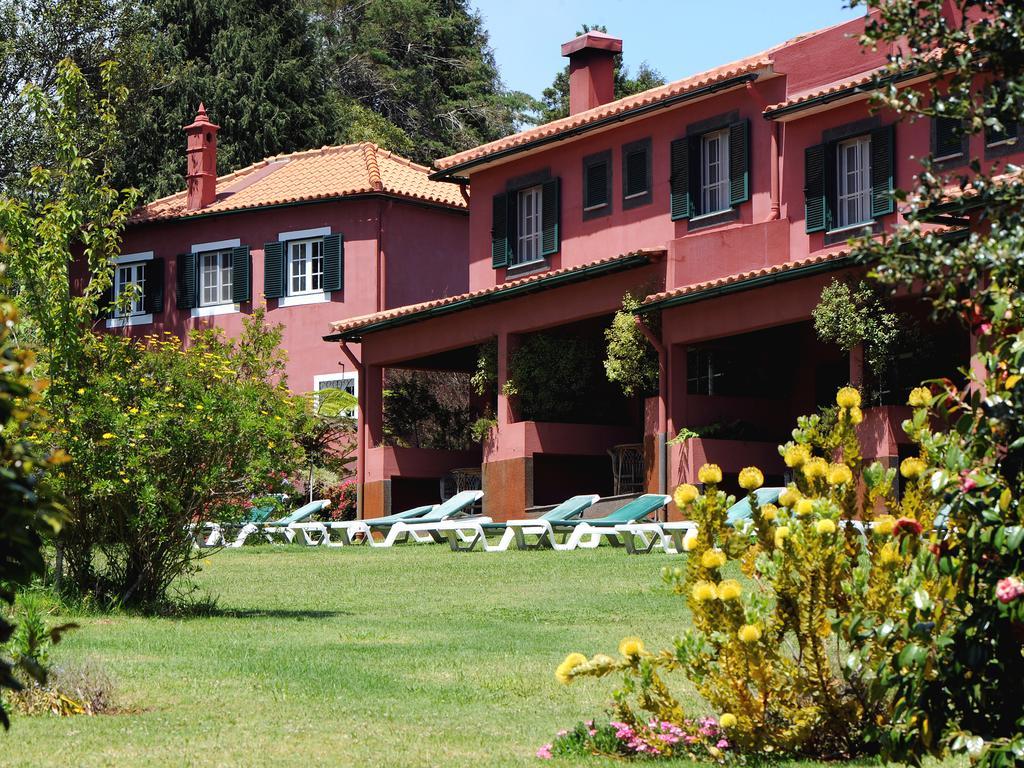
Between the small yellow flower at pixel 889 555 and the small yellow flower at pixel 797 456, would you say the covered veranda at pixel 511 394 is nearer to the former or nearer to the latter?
the small yellow flower at pixel 797 456

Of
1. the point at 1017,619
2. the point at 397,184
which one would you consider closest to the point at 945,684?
the point at 1017,619

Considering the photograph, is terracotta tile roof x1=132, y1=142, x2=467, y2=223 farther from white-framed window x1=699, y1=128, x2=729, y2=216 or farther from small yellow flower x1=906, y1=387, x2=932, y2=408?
small yellow flower x1=906, y1=387, x2=932, y2=408

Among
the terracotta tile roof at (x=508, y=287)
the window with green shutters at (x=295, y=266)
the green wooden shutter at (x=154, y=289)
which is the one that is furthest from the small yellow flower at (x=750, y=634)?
the green wooden shutter at (x=154, y=289)

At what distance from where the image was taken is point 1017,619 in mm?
5434

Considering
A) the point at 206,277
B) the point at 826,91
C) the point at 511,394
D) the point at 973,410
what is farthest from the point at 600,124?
the point at 973,410

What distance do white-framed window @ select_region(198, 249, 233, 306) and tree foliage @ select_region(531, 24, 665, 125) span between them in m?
14.9

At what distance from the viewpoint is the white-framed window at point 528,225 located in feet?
93.9

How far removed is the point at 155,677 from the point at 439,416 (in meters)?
20.5

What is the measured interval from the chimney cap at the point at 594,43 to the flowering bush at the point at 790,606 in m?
22.8

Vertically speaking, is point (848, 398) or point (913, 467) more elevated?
point (848, 398)

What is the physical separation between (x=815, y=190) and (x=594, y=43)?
7.90m

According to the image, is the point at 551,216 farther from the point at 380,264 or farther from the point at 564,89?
the point at 564,89

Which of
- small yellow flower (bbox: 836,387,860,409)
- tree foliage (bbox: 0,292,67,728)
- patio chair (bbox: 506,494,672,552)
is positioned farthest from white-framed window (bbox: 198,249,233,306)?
tree foliage (bbox: 0,292,67,728)

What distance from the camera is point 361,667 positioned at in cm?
1100
